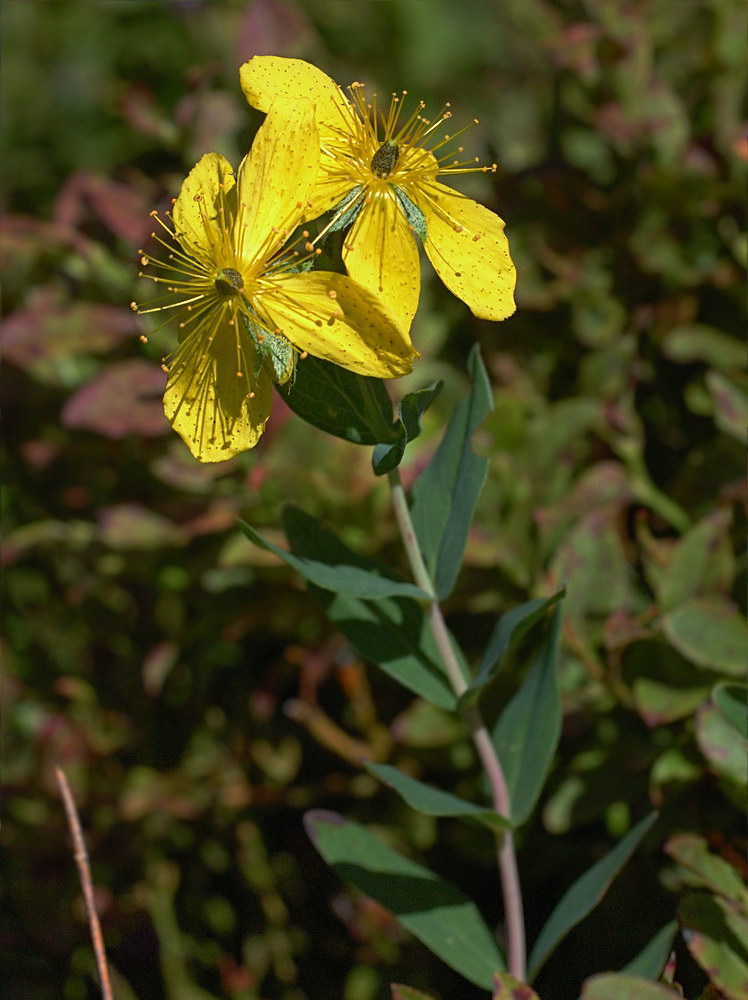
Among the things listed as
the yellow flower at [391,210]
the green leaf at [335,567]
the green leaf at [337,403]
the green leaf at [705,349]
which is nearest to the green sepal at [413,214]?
the yellow flower at [391,210]

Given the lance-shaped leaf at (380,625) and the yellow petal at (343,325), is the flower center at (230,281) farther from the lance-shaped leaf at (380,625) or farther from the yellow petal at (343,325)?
the lance-shaped leaf at (380,625)

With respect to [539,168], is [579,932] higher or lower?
lower

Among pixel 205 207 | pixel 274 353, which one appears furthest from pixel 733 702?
pixel 205 207

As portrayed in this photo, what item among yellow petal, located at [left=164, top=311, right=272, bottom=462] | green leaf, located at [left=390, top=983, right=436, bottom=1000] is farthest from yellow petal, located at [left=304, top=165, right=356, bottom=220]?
green leaf, located at [left=390, top=983, right=436, bottom=1000]

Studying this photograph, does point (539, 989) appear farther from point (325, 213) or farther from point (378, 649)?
point (325, 213)

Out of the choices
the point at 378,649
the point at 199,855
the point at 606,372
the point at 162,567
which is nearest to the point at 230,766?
the point at 199,855

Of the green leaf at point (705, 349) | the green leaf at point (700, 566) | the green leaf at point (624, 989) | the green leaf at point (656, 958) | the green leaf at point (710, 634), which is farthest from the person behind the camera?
the green leaf at point (705, 349)
